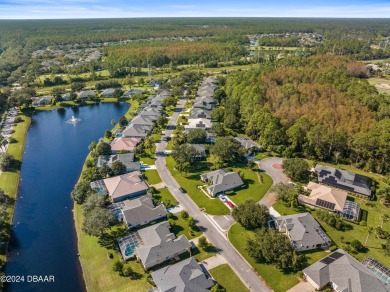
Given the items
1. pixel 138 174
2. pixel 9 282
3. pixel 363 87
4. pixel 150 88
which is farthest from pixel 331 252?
pixel 150 88

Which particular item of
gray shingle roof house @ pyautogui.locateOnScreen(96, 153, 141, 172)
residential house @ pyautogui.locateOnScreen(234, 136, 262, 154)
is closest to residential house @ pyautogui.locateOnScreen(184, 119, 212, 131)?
residential house @ pyautogui.locateOnScreen(234, 136, 262, 154)

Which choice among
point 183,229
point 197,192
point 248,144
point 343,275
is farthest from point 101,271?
Answer: point 248,144

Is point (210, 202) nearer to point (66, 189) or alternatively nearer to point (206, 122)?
point (66, 189)

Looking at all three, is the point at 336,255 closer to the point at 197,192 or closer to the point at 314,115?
the point at 197,192

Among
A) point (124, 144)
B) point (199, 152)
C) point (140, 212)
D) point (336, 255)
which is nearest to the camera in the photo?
point (336, 255)

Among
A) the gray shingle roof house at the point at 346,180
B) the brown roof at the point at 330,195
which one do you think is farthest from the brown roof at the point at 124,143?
the gray shingle roof house at the point at 346,180
